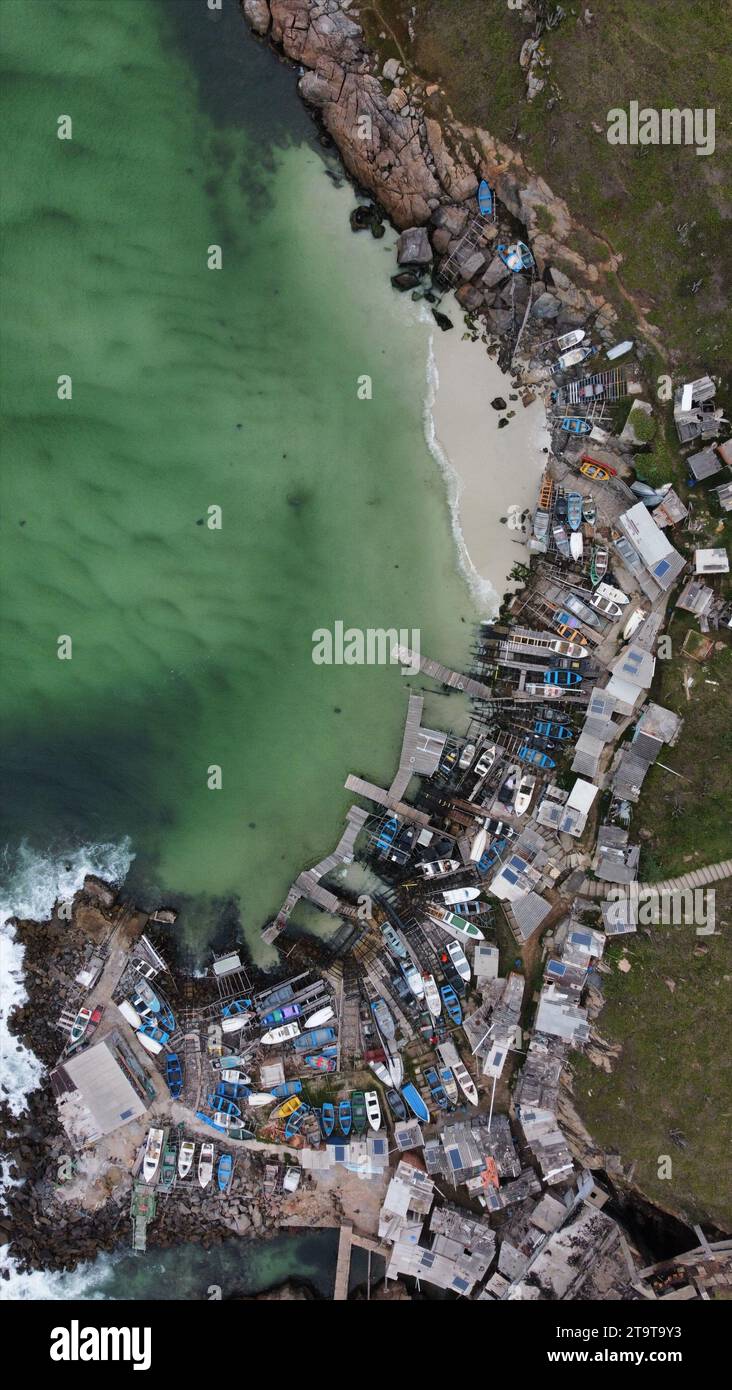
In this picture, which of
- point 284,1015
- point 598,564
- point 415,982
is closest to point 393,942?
point 415,982

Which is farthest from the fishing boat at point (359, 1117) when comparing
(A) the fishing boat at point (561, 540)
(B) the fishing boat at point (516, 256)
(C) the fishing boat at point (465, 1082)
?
(B) the fishing boat at point (516, 256)

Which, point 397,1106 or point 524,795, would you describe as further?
point 524,795

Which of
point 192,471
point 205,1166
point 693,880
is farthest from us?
point 192,471

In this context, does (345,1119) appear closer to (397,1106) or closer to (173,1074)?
(397,1106)

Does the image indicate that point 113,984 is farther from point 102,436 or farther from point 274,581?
point 102,436

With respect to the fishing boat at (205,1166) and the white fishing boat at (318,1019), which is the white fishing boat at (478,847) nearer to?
the white fishing boat at (318,1019)

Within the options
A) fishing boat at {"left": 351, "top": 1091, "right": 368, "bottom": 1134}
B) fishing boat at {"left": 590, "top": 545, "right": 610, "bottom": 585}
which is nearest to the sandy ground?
fishing boat at {"left": 590, "top": 545, "right": 610, "bottom": 585}

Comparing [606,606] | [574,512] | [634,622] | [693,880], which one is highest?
[574,512]

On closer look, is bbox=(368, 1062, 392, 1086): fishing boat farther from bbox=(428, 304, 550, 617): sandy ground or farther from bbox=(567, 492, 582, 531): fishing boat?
bbox=(567, 492, 582, 531): fishing boat
